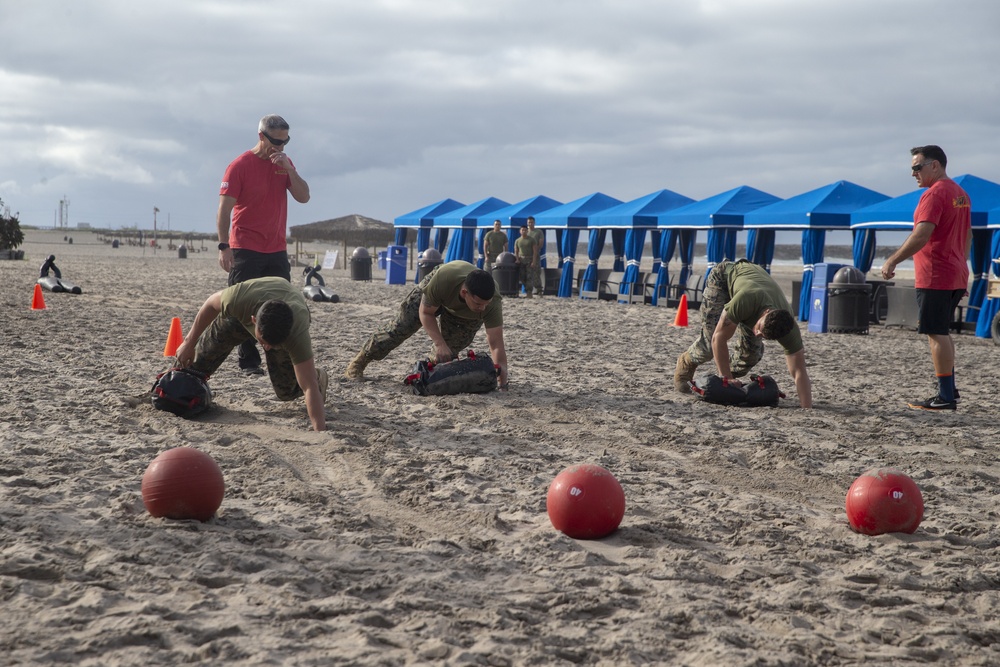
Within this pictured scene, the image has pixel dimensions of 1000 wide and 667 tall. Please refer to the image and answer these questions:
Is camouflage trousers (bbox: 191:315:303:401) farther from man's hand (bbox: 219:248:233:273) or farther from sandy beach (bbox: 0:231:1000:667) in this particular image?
man's hand (bbox: 219:248:233:273)

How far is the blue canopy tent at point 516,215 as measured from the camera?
83.4 feet

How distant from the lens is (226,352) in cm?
657

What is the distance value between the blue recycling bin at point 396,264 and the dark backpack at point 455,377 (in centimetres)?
1879

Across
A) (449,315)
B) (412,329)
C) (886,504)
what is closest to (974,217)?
(449,315)

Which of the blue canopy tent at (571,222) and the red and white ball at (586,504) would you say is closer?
the red and white ball at (586,504)

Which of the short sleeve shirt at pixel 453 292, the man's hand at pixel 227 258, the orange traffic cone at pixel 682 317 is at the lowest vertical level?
the orange traffic cone at pixel 682 317

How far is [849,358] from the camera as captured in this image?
11.1 meters

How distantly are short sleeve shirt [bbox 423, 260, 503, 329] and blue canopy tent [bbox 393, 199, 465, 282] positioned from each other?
70.8 ft

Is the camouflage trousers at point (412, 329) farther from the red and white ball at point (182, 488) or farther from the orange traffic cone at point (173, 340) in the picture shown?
the red and white ball at point (182, 488)

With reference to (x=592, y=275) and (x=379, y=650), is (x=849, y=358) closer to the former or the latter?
(x=379, y=650)

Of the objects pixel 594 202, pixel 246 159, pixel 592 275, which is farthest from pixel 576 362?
pixel 594 202

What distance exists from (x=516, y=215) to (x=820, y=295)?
1172cm

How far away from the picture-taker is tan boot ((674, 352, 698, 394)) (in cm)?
799

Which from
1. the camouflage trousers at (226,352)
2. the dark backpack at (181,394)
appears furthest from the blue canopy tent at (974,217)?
the dark backpack at (181,394)
